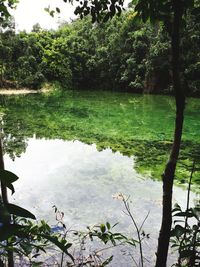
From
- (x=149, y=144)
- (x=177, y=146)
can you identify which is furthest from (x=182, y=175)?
(x=177, y=146)

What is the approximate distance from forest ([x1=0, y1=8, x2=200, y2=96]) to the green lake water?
1005cm

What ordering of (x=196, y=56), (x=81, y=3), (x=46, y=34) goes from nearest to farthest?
1. (x=81, y=3)
2. (x=196, y=56)
3. (x=46, y=34)

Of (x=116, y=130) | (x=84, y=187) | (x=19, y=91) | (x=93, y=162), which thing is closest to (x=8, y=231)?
(x=84, y=187)

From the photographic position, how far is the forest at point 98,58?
790 inches

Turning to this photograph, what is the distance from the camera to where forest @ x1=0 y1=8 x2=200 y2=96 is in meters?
20.1

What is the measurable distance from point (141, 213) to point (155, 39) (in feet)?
60.6

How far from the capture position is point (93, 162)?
18.7 feet

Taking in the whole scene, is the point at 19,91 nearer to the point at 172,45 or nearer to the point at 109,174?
the point at 109,174

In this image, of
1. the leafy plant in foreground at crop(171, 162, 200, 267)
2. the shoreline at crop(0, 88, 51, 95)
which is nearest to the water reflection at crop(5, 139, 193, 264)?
the leafy plant in foreground at crop(171, 162, 200, 267)

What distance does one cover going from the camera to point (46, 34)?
24859 mm

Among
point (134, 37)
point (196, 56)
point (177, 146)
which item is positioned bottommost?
point (177, 146)

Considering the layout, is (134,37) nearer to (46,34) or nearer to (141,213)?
(46,34)

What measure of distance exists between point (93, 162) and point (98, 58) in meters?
20.4

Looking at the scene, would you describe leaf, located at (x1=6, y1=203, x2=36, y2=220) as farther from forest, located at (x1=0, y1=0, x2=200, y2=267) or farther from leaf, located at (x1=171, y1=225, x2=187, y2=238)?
leaf, located at (x1=171, y1=225, x2=187, y2=238)
